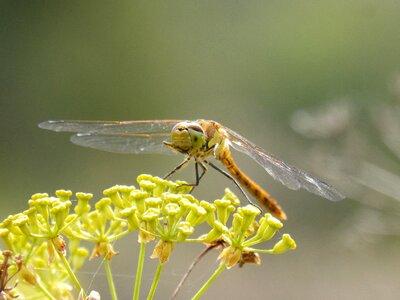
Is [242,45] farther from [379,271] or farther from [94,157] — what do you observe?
[379,271]


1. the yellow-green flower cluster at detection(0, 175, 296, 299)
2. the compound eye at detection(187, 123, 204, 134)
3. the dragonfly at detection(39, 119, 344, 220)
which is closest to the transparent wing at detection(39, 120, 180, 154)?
the dragonfly at detection(39, 119, 344, 220)

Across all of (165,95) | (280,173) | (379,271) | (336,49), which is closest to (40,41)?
(165,95)

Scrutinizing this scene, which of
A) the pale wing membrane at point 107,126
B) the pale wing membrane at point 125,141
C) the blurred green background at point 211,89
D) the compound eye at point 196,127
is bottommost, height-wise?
the blurred green background at point 211,89

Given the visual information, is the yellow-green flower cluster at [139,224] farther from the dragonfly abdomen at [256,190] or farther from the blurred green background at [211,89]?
the blurred green background at [211,89]

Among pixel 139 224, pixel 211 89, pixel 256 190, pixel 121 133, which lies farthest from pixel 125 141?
pixel 211 89

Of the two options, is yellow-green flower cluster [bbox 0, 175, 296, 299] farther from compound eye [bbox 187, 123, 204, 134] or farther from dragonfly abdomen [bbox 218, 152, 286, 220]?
dragonfly abdomen [bbox 218, 152, 286, 220]

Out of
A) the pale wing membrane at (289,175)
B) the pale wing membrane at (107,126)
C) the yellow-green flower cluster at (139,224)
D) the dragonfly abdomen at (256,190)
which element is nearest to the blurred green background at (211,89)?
the dragonfly abdomen at (256,190)
